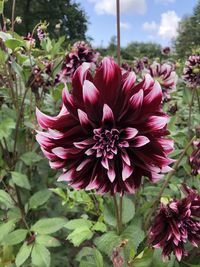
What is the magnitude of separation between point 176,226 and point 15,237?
0.54 meters

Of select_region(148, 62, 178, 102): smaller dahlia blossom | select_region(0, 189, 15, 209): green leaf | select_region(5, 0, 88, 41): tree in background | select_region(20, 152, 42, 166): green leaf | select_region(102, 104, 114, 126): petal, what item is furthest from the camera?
select_region(5, 0, 88, 41): tree in background

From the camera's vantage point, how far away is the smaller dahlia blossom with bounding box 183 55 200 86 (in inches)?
75.6

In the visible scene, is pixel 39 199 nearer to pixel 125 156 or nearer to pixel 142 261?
pixel 142 261

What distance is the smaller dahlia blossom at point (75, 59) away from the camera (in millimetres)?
1631

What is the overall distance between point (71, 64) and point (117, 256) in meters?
0.96

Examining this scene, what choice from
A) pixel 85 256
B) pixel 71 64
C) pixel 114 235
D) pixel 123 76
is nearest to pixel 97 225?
pixel 114 235

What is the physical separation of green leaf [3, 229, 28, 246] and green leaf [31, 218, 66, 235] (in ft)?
0.11

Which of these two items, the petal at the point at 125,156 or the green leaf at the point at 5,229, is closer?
the petal at the point at 125,156

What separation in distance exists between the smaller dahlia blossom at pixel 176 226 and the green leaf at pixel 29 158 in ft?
1.89

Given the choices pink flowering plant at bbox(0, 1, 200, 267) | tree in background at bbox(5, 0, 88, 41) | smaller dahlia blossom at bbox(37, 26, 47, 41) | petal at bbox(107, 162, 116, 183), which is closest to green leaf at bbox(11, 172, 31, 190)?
pink flowering plant at bbox(0, 1, 200, 267)

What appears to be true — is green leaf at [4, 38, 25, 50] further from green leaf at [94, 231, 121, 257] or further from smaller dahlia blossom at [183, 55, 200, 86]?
smaller dahlia blossom at [183, 55, 200, 86]

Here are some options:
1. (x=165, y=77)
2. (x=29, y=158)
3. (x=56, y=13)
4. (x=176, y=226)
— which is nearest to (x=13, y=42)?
(x=29, y=158)

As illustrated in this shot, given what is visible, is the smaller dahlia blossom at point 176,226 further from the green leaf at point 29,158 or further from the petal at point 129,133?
the green leaf at point 29,158

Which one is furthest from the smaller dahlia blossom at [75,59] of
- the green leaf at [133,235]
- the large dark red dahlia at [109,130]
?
the large dark red dahlia at [109,130]
